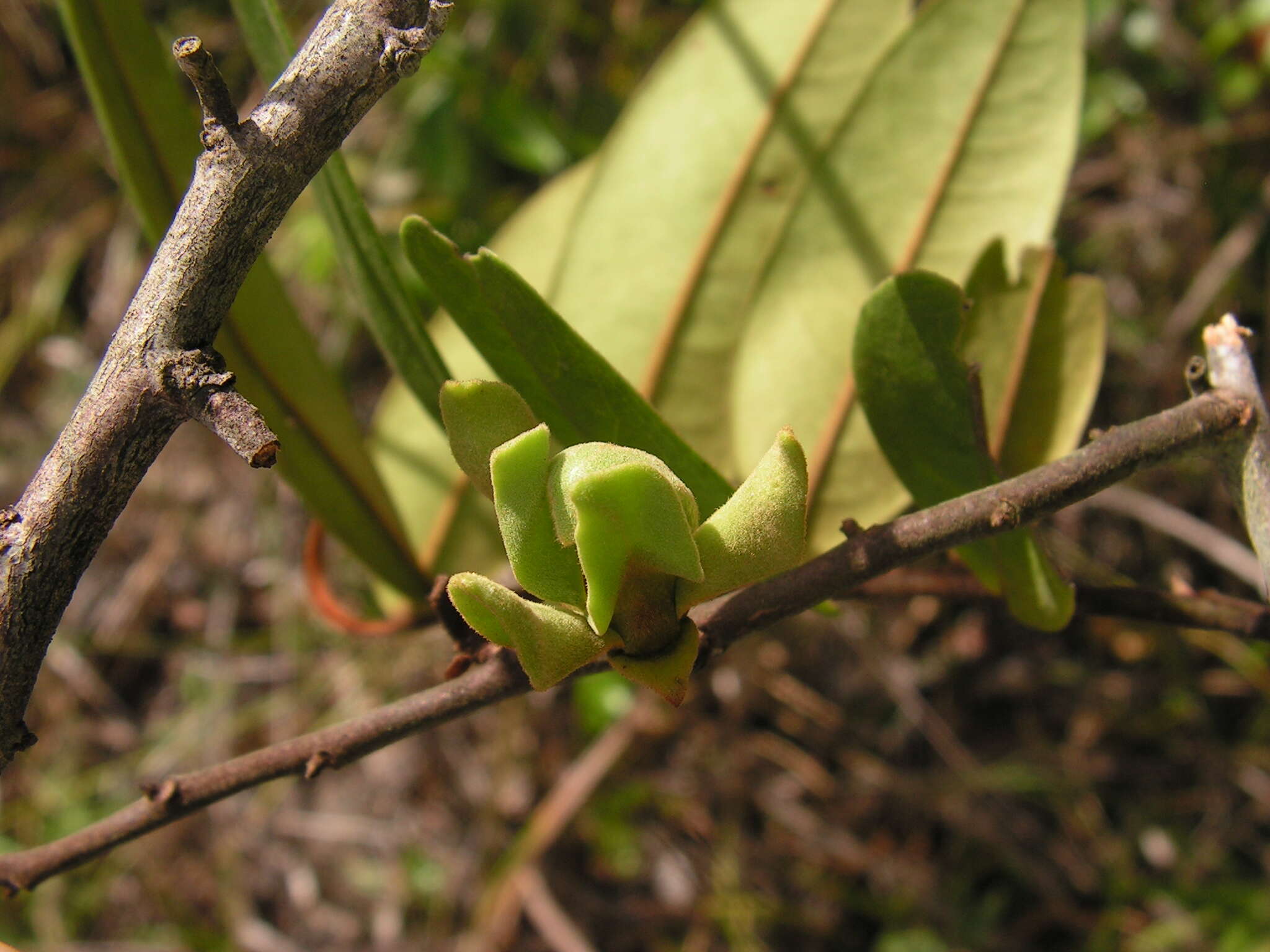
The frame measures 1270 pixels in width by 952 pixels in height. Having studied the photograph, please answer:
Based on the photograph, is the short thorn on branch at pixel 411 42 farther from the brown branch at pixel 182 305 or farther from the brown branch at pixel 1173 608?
the brown branch at pixel 1173 608

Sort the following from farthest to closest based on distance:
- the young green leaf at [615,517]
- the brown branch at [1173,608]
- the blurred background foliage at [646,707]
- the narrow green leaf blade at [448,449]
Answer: the blurred background foliage at [646,707]
the narrow green leaf blade at [448,449]
the brown branch at [1173,608]
the young green leaf at [615,517]

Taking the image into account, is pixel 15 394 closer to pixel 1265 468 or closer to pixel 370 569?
pixel 370 569

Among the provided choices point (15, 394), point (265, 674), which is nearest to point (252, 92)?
point (15, 394)

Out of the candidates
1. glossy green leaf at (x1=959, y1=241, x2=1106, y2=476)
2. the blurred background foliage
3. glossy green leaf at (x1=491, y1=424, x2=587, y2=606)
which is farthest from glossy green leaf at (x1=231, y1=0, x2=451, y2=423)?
the blurred background foliage

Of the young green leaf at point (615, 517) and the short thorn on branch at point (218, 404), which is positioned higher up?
the short thorn on branch at point (218, 404)

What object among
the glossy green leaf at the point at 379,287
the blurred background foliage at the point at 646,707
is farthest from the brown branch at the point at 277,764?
the blurred background foliage at the point at 646,707

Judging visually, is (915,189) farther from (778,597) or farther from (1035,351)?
(778,597)

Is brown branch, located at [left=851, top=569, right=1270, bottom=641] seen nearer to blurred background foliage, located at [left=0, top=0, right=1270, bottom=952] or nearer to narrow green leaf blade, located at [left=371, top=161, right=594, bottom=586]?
narrow green leaf blade, located at [left=371, top=161, right=594, bottom=586]
